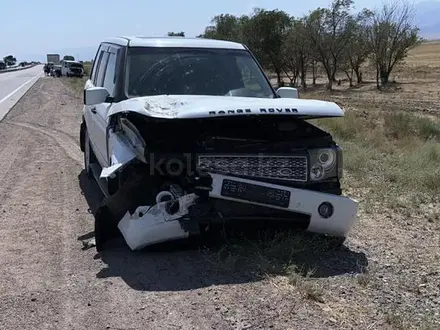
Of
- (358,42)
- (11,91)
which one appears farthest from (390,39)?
(11,91)

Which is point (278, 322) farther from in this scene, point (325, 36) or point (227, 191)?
point (325, 36)

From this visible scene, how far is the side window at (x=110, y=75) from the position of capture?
254 inches

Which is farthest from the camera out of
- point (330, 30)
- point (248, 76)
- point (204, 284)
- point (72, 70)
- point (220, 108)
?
point (72, 70)

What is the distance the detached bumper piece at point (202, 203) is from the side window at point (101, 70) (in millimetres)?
3226

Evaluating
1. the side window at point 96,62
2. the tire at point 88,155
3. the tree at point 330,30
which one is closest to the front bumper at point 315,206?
the tire at point 88,155

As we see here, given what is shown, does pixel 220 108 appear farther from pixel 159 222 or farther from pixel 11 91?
pixel 11 91

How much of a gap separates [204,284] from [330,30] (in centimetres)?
3874

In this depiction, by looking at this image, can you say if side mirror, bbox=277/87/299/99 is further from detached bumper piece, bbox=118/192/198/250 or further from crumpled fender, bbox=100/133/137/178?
detached bumper piece, bbox=118/192/198/250

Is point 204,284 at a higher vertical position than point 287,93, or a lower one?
lower

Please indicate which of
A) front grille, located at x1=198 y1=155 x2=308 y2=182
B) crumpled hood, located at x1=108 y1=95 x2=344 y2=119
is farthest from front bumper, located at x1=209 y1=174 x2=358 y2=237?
crumpled hood, located at x1=108 y1=95 x2=344 y2=119

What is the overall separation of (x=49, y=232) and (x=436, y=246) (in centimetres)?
384

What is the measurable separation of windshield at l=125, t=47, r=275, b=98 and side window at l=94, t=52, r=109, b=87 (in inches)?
51.3

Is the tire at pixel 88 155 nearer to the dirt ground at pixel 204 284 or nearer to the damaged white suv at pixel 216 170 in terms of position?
the dirt ground at pixel 204 284

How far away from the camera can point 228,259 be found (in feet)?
15.6
